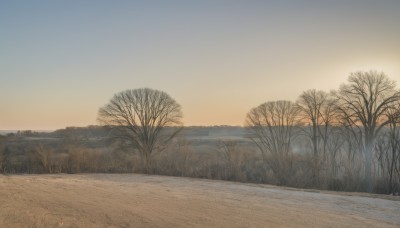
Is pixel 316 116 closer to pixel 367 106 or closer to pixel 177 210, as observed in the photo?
pixel 367 106

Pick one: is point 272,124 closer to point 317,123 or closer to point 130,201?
point 317,123

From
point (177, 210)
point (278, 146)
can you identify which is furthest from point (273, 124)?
point (177, 210)

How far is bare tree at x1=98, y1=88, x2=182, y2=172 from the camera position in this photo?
205 ft

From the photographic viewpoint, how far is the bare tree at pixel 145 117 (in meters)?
62.4

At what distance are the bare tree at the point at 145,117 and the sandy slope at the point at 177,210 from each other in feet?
152

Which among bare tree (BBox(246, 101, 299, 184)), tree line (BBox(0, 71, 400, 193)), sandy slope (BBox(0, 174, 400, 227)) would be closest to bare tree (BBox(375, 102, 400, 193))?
tree line (BBox(0, 71, 400, 193))

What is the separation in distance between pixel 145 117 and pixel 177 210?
5323cm

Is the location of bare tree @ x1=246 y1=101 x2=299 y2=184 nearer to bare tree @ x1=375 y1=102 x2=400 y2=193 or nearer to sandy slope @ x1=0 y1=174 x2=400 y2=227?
bare tree @ x1=375 y1=102 x2=400 y2=193

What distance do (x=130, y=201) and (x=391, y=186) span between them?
75.4 feet

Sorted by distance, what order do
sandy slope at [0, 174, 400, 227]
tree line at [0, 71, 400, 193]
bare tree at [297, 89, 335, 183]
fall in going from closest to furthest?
1. sandy slope at [0, 174, 400, 227]
2. tree line at [0, 71, 400, 193]
3. bare tree at [297, 89, 335, 183]

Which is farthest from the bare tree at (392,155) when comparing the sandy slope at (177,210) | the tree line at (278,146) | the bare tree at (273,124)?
the bare tree at (273,124)

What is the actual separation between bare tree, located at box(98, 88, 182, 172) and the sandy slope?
46.4 m

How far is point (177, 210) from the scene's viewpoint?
1196 cm

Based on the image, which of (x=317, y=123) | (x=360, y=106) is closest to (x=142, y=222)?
(x=360, y=106)
